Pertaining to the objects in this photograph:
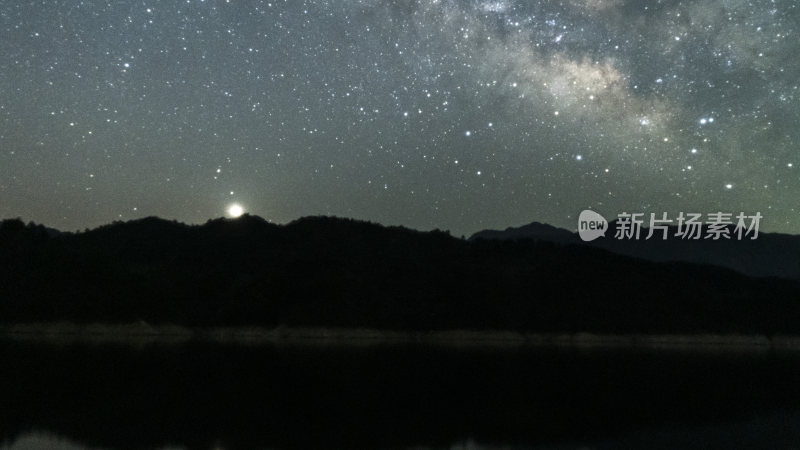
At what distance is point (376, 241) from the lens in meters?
94.6

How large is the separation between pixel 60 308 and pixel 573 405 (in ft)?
170

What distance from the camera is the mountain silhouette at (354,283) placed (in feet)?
208

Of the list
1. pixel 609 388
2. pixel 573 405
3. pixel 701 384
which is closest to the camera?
pixel 573 405

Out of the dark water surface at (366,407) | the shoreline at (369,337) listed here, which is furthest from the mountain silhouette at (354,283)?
the dark water surface at (366,407)

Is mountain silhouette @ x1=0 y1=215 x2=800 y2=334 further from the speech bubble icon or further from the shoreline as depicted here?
the speech bubble icon

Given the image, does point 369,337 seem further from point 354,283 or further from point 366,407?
point 366,407

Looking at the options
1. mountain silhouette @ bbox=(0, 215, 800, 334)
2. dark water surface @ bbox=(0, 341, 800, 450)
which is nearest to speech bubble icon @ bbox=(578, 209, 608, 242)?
mountain silhouette @ bbox=(0, 215, 800, 334)

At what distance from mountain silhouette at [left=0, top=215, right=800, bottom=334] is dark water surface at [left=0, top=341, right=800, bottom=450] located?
35221mm

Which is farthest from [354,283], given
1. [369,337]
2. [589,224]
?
[589,224]

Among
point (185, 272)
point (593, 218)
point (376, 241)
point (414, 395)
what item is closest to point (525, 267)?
point (376, 241)

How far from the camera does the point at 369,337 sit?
68.8 m

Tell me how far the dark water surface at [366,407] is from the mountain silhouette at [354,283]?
35221mm

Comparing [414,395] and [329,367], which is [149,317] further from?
[414,395]

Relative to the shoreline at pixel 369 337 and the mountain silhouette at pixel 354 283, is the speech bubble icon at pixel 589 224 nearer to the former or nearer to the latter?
the shoreline at pixel 369 337
